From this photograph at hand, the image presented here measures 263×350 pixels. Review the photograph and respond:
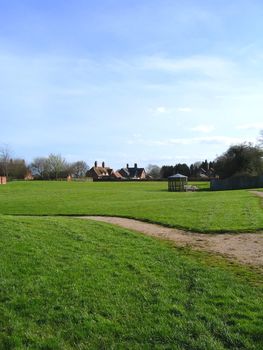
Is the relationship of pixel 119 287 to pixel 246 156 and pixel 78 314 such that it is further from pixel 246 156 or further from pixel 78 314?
A: pixel 246 156

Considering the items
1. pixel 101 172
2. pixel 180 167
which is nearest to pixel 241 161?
pixel 180 167

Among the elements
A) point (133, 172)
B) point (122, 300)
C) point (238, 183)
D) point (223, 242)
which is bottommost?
point (223, 242)

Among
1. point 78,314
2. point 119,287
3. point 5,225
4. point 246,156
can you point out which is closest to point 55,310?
point 78,314

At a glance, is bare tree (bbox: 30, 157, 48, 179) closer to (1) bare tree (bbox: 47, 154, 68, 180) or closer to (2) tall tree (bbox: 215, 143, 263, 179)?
(1) bare tree (bbox: 47, 154, 68, 180)

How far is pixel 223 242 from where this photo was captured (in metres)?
12.6

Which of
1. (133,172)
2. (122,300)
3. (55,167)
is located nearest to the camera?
(122,300)

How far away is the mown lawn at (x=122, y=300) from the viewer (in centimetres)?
517

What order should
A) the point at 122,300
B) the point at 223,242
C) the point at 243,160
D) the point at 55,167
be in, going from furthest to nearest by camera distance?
the point at 55,167
the point at 243,160
the point at 223,242
the point at 122,300

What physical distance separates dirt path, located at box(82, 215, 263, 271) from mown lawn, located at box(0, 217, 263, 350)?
32.1 inches

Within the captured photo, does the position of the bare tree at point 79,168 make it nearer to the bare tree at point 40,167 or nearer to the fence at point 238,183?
the bare tree at point 40,167

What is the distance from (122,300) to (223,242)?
22.3 feet

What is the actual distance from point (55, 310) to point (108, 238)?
601 cm

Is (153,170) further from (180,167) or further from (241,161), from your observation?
(241,161)

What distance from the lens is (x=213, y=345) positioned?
4.94m
